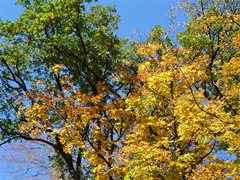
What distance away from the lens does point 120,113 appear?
1485 cm

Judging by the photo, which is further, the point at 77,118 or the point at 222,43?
the point at 222,43

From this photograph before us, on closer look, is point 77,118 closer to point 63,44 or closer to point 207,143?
point 63,44

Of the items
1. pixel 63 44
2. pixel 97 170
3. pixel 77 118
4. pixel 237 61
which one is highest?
pixel 63 44

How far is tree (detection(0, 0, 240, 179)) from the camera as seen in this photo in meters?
12.1

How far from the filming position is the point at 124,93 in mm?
17531

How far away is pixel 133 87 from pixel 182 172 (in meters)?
5.09

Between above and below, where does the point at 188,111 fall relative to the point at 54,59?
below

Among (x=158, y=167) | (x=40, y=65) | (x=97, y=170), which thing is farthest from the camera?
(x=40, y=65)

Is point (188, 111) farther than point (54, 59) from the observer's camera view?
No

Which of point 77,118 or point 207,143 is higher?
point 77,118

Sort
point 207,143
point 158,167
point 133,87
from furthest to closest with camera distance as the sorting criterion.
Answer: point 133,87
point 207,143
point 158,167

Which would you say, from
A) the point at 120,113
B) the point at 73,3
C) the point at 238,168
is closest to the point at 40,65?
the point at 73,3

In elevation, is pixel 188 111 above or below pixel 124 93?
below

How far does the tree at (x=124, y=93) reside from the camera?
12148 mm
